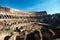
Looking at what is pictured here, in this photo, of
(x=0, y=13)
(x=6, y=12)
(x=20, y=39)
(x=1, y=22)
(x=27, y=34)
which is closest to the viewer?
(x=20, y=39)

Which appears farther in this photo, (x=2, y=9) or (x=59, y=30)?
(x=2, y=9)

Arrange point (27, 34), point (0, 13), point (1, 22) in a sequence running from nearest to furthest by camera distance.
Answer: point (27, 34), point (1, 22), point (0, 13)

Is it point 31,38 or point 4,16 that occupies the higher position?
point 4,16

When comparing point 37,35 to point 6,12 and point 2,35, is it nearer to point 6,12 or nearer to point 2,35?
point 2,35

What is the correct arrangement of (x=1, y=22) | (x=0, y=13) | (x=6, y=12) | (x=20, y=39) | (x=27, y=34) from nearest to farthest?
1. (x=20, y=39)
2. (x=27, y=34)
3. (x=1, y=22)
4. (x=0, y=13)
5. (x=6, y=12)

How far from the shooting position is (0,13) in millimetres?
21031

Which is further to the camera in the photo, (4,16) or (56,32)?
(4,16)

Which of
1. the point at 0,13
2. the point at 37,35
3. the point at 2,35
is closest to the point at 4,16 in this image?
the point at 0,13

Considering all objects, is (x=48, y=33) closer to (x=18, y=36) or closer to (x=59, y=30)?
(x=59, y=30)

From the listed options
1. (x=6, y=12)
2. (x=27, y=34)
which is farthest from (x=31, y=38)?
(x=6, y=12)

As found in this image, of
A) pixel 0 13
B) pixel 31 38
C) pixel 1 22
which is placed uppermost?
pixel 0 13

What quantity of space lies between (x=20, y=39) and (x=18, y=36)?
17.8 inches

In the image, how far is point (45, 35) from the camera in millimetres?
12516

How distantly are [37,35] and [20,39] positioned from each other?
72.8 inches
